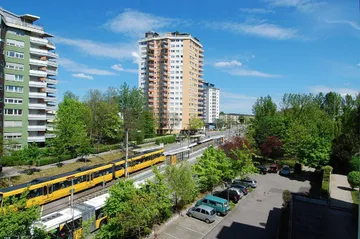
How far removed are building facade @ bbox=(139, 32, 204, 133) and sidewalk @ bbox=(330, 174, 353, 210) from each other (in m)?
62.2

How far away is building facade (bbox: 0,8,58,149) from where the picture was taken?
45.7m

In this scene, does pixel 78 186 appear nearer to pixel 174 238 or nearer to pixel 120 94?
pixel 174 238

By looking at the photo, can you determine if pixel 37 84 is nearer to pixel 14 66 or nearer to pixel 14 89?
pixel 14 89

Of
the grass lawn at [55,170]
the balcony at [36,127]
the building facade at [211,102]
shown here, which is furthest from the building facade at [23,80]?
the building facade at [211,102]

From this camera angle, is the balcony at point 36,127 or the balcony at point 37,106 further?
the balcony at point 37,106

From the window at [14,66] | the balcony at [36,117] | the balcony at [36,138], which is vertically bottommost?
the balcony at [36,138]

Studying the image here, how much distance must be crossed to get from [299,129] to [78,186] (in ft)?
120

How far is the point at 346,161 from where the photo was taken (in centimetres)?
3853

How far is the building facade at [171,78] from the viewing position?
9350 centimetres

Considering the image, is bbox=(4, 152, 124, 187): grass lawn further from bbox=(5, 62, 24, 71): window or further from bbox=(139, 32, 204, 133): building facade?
bbox=(139, 32, 204, 133): building facade

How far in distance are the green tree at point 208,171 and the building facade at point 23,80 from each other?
108 ft

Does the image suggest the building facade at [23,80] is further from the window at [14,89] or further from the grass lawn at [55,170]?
the grass lawn at [55,170]

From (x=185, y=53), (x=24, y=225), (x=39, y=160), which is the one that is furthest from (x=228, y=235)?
(x=185, y=53)

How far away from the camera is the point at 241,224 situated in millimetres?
22281
